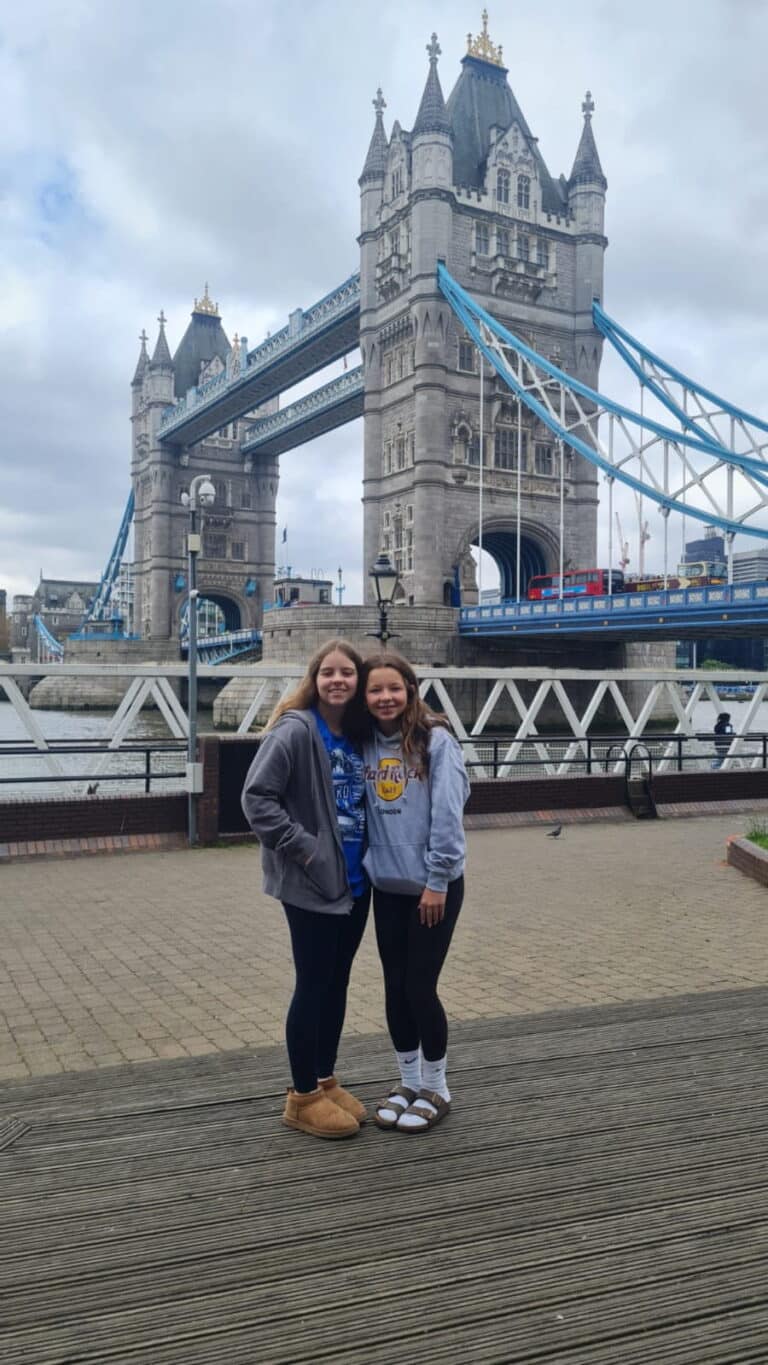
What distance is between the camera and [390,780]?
3734 mm

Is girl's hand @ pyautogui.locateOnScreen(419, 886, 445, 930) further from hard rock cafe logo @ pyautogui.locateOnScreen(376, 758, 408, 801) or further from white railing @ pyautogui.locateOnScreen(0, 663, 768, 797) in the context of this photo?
white railing @ pyautogui.locateOnScreen(0, 663, 768, 797)

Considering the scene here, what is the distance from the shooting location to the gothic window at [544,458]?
53906 millimetres

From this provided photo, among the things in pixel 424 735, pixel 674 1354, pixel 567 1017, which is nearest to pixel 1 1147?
pixel 424 735

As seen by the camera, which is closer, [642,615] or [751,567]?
[642,615]

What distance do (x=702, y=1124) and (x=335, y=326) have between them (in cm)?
6032

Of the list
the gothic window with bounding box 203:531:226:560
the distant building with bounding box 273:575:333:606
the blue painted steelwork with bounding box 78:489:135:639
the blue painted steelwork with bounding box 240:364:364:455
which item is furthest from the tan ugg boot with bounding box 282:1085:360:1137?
the blue painted steelwork with bounding box 78:489:135:639

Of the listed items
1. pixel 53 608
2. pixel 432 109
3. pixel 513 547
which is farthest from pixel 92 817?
pixel 53 608

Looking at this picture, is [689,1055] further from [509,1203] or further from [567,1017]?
[509,1203]

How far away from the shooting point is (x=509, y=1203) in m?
3.24

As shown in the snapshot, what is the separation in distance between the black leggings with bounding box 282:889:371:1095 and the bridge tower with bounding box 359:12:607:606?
148 feet

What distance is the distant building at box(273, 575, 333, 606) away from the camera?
71.1 meters

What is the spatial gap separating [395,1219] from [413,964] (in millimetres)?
848

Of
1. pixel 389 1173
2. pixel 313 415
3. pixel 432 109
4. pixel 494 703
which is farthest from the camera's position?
pixel 313 415

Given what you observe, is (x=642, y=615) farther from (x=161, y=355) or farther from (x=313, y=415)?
(x=161, y=355)
